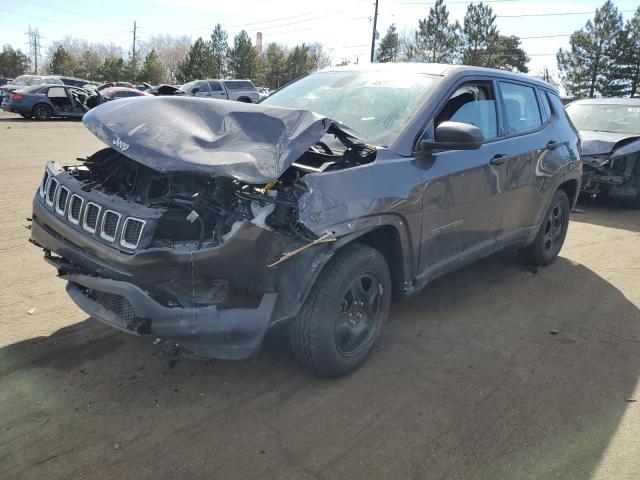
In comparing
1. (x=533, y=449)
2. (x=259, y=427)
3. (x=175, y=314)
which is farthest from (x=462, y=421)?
(x=175, y=314)

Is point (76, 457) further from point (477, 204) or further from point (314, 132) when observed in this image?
point (477, 204)

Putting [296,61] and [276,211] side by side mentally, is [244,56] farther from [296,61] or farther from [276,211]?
[276,211]

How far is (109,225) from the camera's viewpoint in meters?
2.84

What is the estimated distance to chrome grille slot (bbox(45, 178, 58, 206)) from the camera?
129 inches

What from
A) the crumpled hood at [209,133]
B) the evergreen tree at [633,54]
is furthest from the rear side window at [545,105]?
the evergreen tree at [633,54]

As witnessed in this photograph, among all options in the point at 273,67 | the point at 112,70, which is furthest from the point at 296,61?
the point at 112,70

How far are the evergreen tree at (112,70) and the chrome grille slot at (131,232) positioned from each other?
219ft

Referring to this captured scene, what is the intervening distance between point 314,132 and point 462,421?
181cm

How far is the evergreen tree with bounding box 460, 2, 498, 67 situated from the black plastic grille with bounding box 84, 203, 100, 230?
56.6 metres

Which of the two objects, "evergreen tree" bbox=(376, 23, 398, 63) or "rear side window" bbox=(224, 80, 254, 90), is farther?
"evergreen tree" bbox=(376, 23, 398, 63)

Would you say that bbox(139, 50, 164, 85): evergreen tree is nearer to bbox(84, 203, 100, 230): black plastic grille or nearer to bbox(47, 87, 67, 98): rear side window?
bbox(47, 87, 67, 98): rear side window

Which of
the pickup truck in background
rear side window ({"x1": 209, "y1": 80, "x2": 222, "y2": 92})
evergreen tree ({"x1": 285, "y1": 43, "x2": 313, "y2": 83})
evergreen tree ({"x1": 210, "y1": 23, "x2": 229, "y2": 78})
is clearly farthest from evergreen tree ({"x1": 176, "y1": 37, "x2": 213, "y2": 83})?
rear side window ({"x1": 209, "y1": 80, "x2": 222, "y2": 92})

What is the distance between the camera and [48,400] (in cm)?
298

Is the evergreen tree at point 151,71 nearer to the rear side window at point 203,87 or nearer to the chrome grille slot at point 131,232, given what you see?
the rear side window at point 203,87
